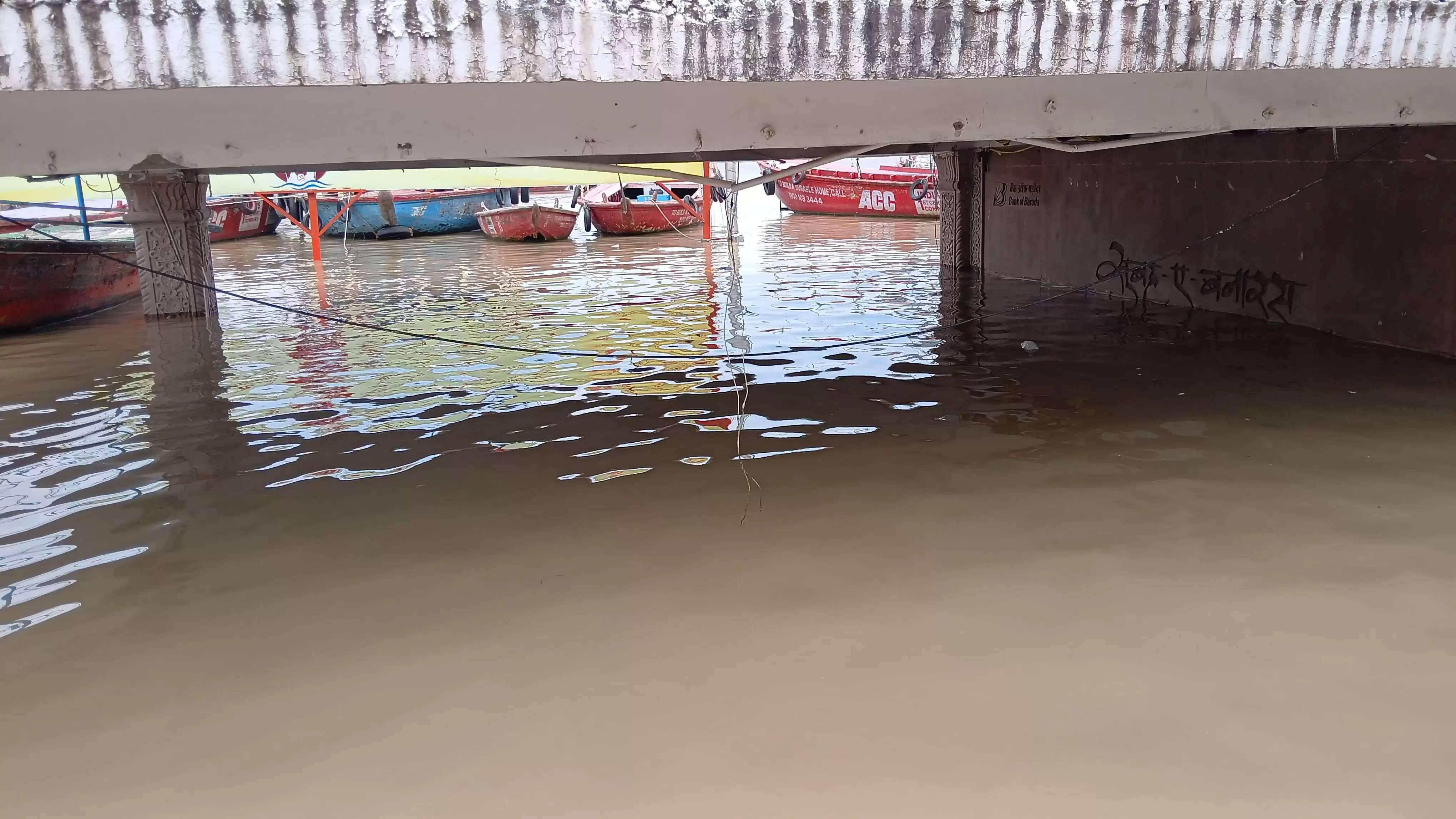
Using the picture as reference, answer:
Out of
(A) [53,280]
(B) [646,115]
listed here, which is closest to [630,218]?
(A) [53,280]

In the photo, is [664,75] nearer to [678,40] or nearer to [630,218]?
[678,40]

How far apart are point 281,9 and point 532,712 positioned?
9.69ft

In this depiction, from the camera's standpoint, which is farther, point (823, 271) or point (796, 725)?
point (823, 271)

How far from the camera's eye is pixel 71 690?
392cm

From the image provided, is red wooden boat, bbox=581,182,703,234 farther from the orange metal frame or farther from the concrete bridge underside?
the concrete bridge underside

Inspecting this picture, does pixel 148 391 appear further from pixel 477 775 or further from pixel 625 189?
pixel 625 189

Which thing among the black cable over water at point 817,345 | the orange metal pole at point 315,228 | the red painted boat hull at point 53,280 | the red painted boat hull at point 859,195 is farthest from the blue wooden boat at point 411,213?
the black cable over water at point 817,345

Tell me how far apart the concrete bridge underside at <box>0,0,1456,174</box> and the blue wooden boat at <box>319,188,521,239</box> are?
2723 centimetres

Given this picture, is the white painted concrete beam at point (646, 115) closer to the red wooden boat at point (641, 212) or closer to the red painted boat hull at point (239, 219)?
the red wooden boat at point (641, 212)

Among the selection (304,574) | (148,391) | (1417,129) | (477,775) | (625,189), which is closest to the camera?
(477,775)

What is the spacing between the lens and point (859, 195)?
34844mm

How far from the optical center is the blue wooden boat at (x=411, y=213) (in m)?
32.4

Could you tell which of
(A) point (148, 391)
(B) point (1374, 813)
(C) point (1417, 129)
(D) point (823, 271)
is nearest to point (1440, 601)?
(B) point (1374, 813)

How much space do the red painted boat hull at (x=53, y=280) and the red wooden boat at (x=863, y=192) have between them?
65.8ft
